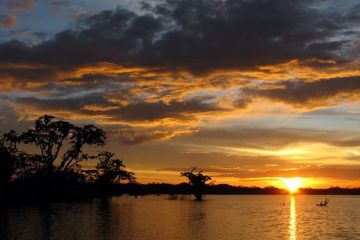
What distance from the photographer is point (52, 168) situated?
277 ft

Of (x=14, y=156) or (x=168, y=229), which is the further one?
(x=14, y=156)

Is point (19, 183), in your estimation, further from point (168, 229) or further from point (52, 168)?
point (168, 229)

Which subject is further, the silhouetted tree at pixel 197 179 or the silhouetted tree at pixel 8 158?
the silhouetted tree at pixel 197 179

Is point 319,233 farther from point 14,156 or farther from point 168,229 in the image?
point 14,156

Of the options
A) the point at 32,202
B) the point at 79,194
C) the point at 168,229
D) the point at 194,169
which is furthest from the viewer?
the point at 194,169

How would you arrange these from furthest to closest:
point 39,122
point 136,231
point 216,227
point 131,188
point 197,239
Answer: point 131,188 < point 39,122 < point 216,227 < point 136,231 < point 197,239

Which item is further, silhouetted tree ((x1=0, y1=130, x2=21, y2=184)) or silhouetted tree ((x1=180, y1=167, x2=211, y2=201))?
silhouetted tree ((x1=180, y1=167, x2=211, y2=201))

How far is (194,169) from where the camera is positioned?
138750 millimetres

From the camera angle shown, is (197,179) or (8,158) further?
Result: (197,179)

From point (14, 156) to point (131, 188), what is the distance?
87020 mm

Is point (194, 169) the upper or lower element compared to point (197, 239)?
upper

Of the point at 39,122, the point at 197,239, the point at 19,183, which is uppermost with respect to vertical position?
the point at 39,122

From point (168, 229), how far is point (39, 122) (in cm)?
3661

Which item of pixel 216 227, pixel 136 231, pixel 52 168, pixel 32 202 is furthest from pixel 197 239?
pixel 32 202
